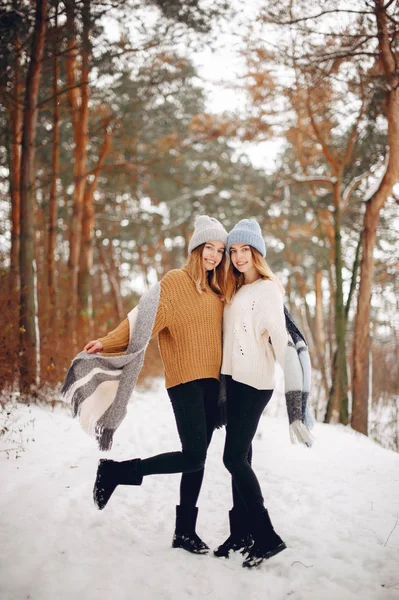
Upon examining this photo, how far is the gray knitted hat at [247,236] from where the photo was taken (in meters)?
2.74

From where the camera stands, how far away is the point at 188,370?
2.58 metres

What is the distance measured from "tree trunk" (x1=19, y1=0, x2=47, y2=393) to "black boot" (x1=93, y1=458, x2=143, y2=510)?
3.52 m

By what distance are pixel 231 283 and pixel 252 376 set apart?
2.02 ft

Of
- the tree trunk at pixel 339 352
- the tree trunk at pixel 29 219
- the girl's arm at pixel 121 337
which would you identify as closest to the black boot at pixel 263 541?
the girl's arm at pixel 121 337

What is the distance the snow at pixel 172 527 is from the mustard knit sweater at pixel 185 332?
1005 millimetres

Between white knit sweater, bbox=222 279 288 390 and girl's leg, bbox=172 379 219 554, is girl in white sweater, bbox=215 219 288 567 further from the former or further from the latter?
girl's leg, bbox=172 379 219 554

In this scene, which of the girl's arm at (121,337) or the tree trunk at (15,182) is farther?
the tree trunk at (15,182)

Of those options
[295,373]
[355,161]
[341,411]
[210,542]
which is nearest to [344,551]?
[210,542]

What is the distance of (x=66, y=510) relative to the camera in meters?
3.01

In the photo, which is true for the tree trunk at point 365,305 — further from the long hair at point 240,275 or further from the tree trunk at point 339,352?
the long hair at point 240,275

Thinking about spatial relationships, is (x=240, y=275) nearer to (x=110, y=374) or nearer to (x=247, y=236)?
(x=247, y=236)

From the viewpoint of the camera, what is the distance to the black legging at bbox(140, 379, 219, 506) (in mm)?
2529

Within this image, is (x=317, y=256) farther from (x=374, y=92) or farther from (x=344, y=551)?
(x=344, y=551)

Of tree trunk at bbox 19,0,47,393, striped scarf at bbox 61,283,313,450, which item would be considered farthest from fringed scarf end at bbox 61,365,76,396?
tree trunk at bbox 19,0,47,393
